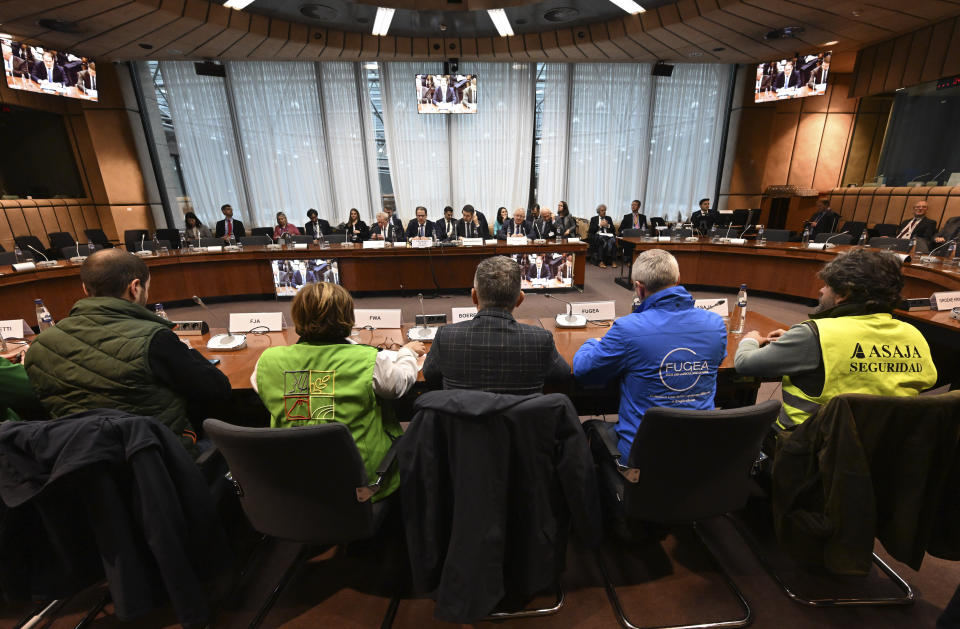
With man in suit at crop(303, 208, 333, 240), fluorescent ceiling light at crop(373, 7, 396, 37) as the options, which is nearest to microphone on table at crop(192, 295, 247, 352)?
man in suit at crop(303, 208, 333, 240)

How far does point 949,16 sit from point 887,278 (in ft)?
A: 22.3

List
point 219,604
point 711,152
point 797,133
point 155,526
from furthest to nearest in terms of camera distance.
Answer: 1. point 711,152
2. point 797,133
3. point 219,604
4. point 155,526

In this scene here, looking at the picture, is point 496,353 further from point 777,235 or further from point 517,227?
point 777,235

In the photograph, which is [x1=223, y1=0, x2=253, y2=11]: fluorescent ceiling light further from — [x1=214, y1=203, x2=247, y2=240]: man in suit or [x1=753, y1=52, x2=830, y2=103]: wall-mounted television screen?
[x1=753, y1=52, x2=830, y2=103]: wall-mounted television screen

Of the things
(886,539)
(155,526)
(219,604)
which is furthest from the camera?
(219,604)

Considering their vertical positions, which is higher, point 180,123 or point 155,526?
point 180,123

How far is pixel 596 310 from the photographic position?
2406 millimetres

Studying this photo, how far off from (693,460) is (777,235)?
571 cm

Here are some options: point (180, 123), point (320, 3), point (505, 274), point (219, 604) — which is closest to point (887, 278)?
point (505, 274)

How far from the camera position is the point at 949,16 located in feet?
16.8

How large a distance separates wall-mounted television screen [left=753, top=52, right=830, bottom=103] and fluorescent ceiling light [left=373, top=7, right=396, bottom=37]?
569cm

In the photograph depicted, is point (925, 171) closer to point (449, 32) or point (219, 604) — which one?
point (449, 32)

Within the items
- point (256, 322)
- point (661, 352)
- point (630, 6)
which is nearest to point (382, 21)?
point (630, 6)

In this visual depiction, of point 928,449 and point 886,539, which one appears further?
point 886,539
